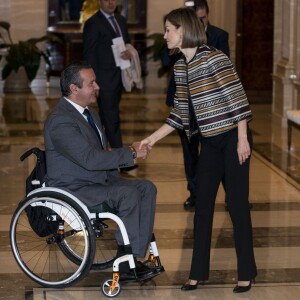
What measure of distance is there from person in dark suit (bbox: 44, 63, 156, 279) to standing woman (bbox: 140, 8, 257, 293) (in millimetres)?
275

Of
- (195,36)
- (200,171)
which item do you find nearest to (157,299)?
(200,171)

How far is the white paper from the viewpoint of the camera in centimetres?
965

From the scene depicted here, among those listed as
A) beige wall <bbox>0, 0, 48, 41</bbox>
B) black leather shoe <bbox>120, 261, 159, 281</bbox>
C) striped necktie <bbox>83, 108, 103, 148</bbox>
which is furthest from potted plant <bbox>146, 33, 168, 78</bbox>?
black leather shoe <bbox>120, 261, 159, 281</bbox>

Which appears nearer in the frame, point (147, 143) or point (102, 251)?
point (147, 143)

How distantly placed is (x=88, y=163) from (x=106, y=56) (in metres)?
4.25

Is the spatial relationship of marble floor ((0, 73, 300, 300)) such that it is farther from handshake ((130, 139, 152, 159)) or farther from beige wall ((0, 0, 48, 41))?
beige wall ((0, 0, 48, 41))

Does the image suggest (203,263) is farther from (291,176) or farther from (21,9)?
(21,9)

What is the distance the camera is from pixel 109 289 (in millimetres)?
5523

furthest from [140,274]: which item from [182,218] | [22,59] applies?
[22,59]

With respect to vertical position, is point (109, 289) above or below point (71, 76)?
below

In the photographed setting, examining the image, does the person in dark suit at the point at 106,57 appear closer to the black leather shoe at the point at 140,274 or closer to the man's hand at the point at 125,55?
the man's hand at the point at 125,55

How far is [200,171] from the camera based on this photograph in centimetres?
559

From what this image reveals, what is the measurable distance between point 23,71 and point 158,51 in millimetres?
2503

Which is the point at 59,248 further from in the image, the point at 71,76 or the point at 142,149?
the point at 71,76
